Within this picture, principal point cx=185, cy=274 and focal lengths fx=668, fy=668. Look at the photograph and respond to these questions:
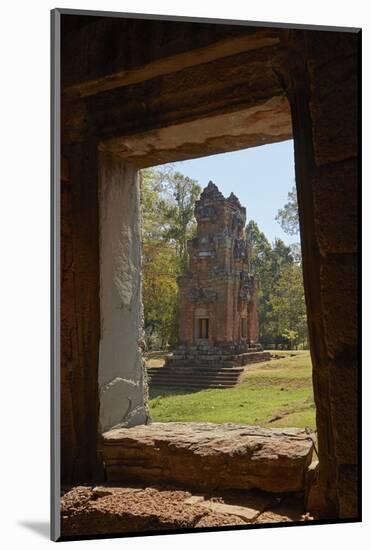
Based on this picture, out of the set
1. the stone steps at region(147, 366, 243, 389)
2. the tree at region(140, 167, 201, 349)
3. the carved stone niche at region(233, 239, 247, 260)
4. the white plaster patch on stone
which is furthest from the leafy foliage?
the carved stone niche at region(233, 239, 247, 260)

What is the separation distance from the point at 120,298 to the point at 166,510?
126 centimetres

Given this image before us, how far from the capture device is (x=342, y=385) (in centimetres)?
320

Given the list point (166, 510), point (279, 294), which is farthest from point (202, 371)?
point (166, 510)

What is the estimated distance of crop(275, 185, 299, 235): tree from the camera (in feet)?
14.0

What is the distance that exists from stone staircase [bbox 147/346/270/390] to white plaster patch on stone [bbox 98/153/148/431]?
983 mm

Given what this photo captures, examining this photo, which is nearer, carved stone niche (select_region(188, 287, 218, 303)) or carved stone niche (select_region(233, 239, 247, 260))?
carved stone niche (select_region(233, 239, 247, 260))

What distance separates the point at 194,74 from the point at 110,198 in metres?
0.90

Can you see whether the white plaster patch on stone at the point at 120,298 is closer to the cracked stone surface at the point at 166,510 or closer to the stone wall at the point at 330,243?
the cracked stone surface at the point at 166,510

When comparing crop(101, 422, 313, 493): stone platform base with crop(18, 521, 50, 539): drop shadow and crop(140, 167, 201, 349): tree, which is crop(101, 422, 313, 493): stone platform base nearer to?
crop(18, 521, 50, 539): drop shadow

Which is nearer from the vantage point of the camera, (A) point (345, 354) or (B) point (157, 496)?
(A) point (345, 354)

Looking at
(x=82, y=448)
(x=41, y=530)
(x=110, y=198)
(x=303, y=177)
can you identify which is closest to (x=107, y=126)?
(x=110, y=198)

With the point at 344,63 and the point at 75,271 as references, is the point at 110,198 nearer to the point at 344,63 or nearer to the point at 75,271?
the point at 75,271

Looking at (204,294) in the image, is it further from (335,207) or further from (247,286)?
(335,207)

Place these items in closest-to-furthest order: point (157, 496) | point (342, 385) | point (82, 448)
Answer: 1. point (342, 385)
2. point (157, 496)
3. point (82, 448)
